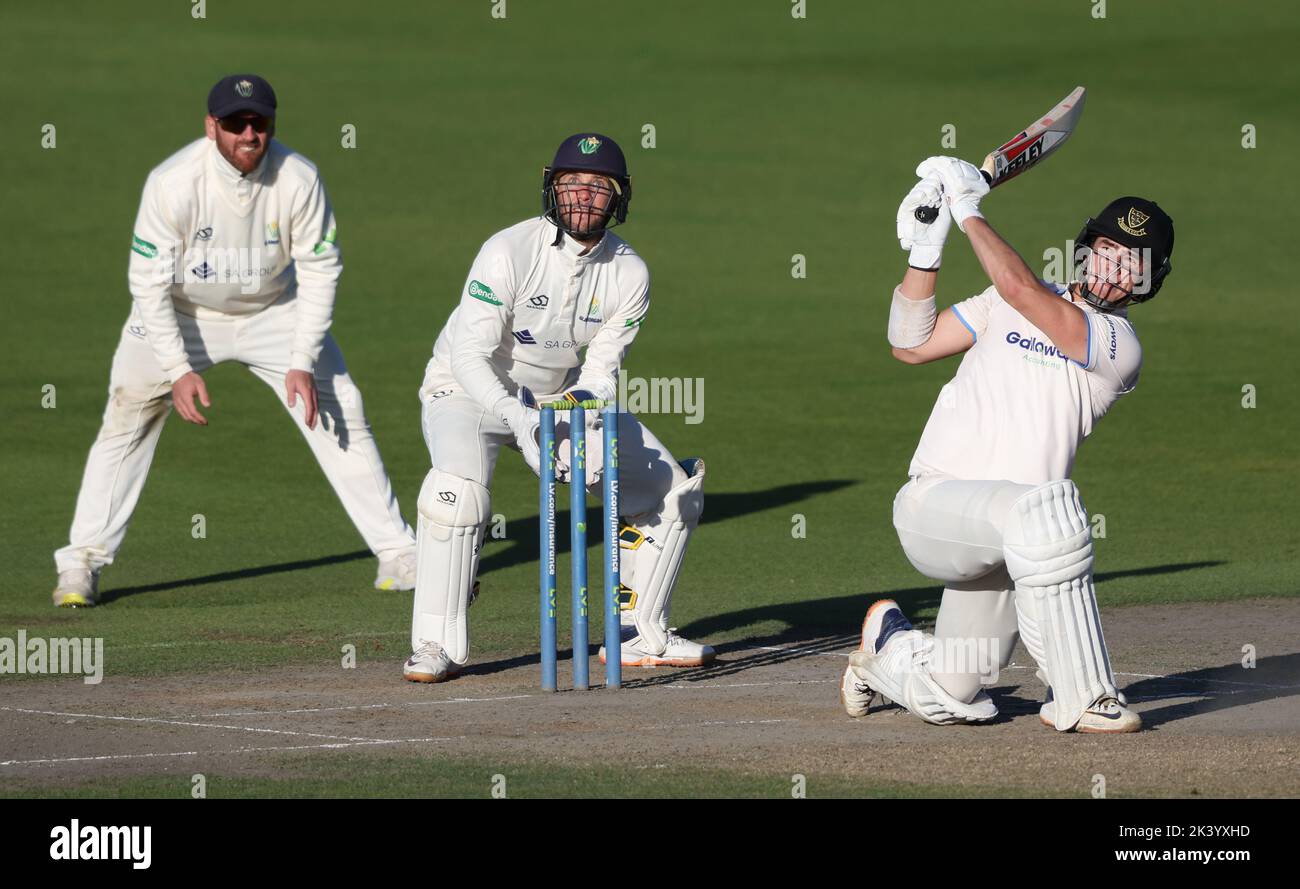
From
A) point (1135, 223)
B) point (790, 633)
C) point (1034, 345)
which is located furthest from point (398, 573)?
point (1135, 223)

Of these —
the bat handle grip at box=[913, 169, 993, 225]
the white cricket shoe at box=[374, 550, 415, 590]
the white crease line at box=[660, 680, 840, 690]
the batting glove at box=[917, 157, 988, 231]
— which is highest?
the batting glove at box=[917, 157, 988, 231]

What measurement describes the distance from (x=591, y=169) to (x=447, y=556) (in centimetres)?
170

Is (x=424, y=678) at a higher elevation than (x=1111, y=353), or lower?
lower

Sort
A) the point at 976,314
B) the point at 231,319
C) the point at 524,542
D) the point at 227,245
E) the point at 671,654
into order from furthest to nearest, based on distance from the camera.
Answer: the point at 524,542, the point at 231,319, the point at 227,245, the point at 671,654, the point at 976,314

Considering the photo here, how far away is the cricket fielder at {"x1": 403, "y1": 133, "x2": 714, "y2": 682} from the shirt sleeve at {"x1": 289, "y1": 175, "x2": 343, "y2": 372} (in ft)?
5.23

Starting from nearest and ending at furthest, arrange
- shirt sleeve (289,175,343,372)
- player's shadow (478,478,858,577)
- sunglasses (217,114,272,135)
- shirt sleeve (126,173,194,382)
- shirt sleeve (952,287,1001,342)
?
1. shirt sleeve (952,287,1001,342)
2. sunglasses (217,114,272,135)
3. shirt sleeve (126,173,194,382)
4. shirt sleeve (289,175,343,372)
5. player's shadow (478,478,858,577)

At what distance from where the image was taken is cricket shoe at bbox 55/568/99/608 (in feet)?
35.0

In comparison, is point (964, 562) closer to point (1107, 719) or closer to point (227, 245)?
point (1107, 719)

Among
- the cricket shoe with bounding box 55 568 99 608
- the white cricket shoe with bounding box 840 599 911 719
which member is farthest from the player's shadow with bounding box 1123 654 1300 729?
the cricket shoe with bounding box 55 568 99 608

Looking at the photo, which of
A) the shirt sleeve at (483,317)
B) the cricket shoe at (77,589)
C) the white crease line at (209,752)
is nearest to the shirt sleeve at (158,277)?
the cricket shoe at (77,589)

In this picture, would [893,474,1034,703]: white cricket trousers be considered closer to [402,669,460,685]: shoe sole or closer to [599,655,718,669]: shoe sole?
[599,655,718,669]: shoe sole

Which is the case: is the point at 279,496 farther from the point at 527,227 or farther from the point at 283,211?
the point at 527,227

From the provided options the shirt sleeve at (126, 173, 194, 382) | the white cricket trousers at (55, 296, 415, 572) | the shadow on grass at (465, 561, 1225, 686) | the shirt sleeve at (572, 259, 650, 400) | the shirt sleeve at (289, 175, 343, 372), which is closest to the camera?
the shadow on grass at (465, 561, 1225, 686)

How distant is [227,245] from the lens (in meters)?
10.8
